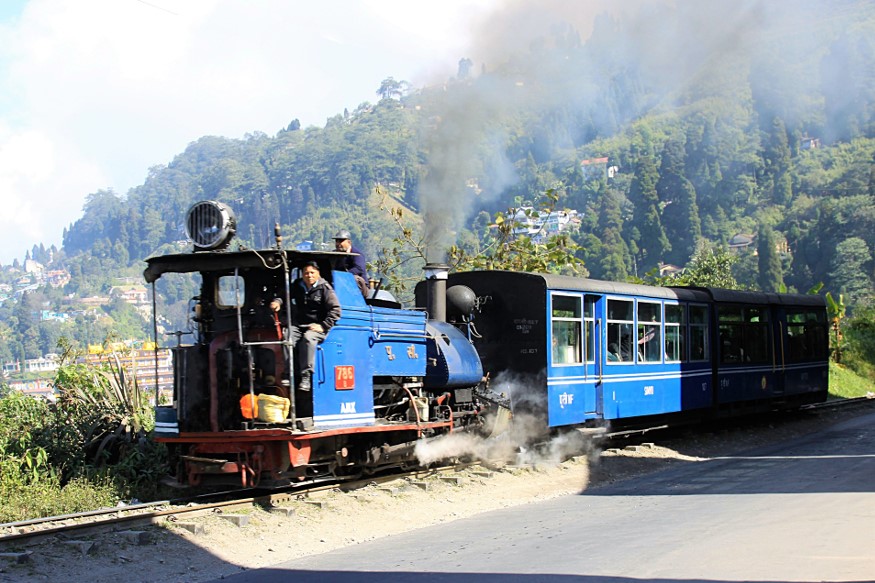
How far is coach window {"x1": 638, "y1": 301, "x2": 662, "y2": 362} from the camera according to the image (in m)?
17.3

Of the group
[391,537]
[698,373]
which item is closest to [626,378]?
[698,373]

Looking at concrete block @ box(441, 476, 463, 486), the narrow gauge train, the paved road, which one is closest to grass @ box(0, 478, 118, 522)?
the narrow gauge train

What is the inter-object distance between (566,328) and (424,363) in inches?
145

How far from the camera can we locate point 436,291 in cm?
1412

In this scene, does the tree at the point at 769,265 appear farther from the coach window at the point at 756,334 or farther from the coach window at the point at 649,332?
the coach window at the point at 649,332

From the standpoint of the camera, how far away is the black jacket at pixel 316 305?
1036cm

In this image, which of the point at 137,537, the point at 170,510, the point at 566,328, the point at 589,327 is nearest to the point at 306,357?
the point at 170,510

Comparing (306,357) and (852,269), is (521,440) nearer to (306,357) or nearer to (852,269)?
(306,357)

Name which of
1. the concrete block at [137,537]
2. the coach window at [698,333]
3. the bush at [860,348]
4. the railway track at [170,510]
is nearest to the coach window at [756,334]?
the coach window at [698,333]

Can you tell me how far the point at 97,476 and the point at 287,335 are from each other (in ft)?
11.2

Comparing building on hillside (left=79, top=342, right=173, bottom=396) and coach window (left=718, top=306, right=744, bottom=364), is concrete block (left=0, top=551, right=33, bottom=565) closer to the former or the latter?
building on hillside (left=79, top=342, right=173, bottom=396)

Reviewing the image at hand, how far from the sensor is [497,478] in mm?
13250

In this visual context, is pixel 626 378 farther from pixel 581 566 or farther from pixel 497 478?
pixel 581 566

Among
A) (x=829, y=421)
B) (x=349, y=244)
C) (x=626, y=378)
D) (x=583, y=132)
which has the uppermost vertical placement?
(x=583, y=132)
